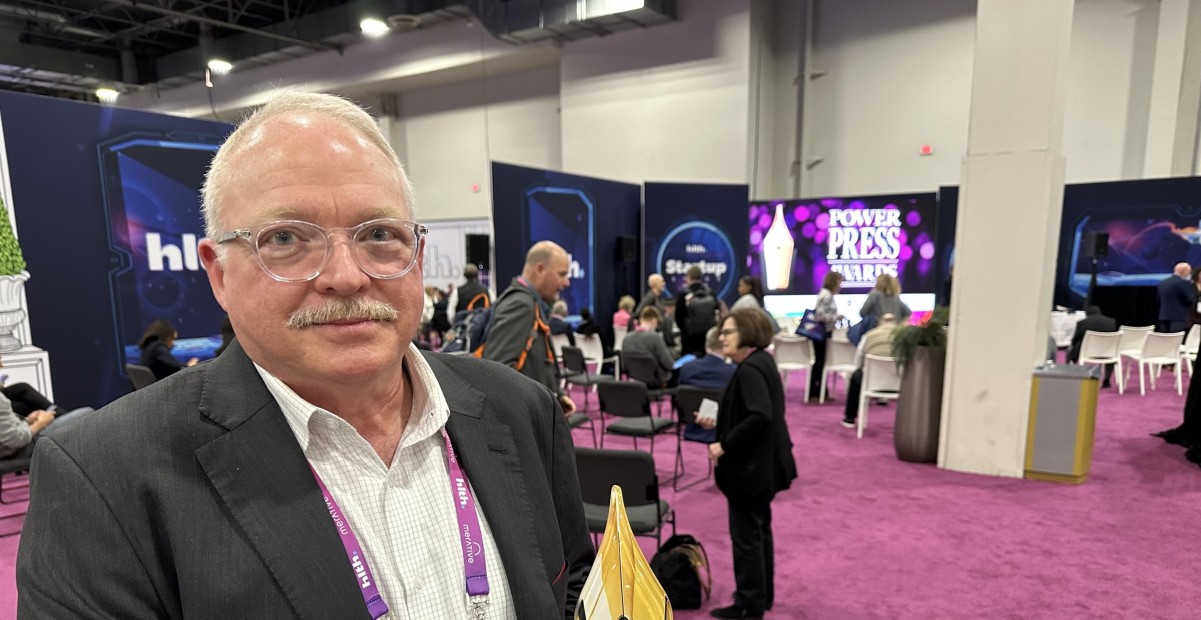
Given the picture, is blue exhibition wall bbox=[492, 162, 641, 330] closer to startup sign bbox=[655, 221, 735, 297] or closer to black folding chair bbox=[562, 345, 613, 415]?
startup sign bbox=[655, 221, 735, 297]

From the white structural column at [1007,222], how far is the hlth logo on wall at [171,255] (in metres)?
6.08

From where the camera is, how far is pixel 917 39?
1021 centimetres

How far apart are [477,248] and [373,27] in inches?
250

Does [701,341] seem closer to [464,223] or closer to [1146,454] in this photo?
[1146,454]

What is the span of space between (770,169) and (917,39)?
10.2 ft

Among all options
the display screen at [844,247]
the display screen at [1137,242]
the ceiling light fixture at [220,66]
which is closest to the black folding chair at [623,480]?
the ceiling light fixture at [220,66]

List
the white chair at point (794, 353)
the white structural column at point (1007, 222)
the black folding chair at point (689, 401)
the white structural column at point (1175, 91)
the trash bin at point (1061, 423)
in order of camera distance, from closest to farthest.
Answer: the white structural column at point (1007, 222), the trash bin at point (1061, 423), the black folding chair at point (689, 401), the white chair at point (794, 353), the white structural column at point (1175, 91)

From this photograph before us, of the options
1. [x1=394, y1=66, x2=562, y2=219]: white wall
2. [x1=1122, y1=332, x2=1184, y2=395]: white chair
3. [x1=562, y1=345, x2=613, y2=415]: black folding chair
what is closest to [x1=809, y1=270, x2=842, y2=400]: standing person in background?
[x1=562, y1=345, x2=613, y2=415]: black folding chair

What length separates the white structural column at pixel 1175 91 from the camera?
878cm

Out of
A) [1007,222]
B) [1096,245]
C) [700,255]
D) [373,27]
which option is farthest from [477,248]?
[1096,245]

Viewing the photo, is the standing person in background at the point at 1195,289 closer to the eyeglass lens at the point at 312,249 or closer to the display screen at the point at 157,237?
the eyeglass lens at the point at 312,249

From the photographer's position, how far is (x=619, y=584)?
64cm

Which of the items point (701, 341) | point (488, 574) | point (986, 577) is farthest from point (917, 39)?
point (488, 574)

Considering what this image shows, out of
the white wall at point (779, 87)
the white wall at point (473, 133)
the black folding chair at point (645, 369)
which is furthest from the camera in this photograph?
the white wall at point (473, 133)
